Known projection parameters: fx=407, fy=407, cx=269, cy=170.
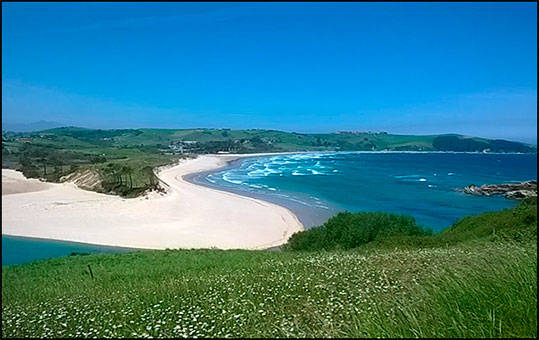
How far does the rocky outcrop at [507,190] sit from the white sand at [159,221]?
30.3 meters

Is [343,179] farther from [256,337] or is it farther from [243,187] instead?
[256,337]

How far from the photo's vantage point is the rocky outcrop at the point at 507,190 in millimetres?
51509

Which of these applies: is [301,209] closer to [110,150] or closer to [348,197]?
[348,197]

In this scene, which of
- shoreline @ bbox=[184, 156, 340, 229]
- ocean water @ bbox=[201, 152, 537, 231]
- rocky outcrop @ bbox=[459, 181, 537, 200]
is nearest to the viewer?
shoreline @ bbox=[184, 156, 340, 229]

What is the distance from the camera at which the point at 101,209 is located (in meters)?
41.2

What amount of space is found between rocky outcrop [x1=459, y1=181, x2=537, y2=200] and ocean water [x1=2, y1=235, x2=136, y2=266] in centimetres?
4722

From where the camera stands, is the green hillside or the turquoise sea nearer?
the green hillside

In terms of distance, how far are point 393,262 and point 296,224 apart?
29336mm

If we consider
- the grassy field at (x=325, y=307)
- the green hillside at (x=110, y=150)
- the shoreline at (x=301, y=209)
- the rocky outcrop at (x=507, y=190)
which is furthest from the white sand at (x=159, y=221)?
the rocky outcrop at (x=507, y=190)

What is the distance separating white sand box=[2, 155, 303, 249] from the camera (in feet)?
100

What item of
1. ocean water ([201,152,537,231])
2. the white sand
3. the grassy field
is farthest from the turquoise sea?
the grassy field

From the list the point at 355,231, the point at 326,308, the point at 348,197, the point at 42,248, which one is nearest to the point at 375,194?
the point at 348,197

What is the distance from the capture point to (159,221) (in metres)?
38.3

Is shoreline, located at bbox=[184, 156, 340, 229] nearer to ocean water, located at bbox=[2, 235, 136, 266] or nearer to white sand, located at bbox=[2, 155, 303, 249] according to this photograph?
white sand, located at bbox=[2, 155, 303, 249]
